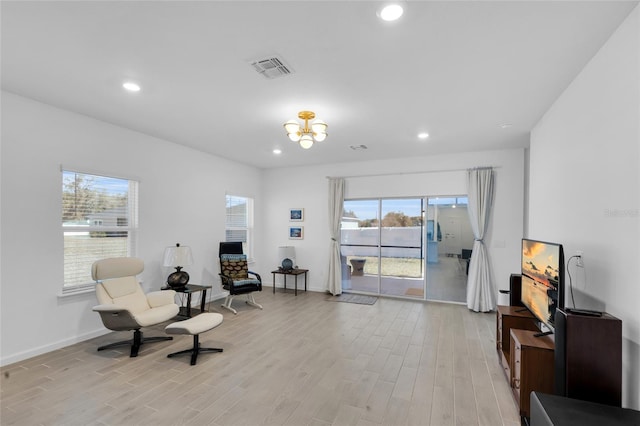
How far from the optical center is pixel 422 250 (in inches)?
231

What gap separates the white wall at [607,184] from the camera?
184 cm

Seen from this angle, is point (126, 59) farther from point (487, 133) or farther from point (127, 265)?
point (487, 133)

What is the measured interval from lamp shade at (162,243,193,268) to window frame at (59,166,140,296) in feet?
1.41

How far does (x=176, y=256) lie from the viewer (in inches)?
179

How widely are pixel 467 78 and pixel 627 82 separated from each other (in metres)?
1.12

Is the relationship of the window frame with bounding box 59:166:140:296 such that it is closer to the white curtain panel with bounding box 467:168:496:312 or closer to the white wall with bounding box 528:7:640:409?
the white wall with bounding box 528:7:640:409

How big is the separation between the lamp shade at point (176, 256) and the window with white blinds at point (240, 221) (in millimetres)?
1617

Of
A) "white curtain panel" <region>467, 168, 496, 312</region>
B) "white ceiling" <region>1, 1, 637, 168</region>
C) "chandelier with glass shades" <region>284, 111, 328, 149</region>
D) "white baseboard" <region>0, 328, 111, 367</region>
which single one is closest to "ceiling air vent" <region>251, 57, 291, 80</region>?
"white ceiling" <region>1, 1, 637, 168</region>

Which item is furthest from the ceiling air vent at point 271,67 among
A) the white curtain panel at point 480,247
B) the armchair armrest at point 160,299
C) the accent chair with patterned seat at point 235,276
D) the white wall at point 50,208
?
the white curtain panel at point 480,247

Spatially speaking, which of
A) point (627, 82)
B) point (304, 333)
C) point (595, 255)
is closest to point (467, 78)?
point (627, 82)

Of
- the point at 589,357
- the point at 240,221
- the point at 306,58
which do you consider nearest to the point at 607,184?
the point at 589,357

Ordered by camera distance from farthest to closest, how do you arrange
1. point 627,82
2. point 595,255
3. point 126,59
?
1. point 126,59
2. point 595,255
3. point 627,82

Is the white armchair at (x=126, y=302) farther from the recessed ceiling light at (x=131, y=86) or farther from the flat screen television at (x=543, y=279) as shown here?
the flat screen television at (x=543, y=279)

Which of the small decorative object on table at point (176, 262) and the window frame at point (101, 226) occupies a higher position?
the window frame at point (101, 226)
